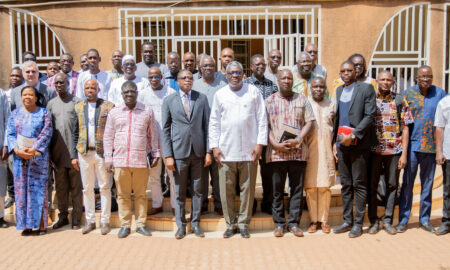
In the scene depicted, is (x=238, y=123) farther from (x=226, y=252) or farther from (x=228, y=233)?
(x=226, y=252)

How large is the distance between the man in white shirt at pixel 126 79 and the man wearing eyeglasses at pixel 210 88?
86 cm

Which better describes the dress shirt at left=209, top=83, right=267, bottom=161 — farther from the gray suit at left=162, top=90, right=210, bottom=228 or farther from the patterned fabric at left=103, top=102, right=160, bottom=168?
the patterned fabric at left=103, top=102, right=160, bottom=168

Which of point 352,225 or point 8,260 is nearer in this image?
point 8,260

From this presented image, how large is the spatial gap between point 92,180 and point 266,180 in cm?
223

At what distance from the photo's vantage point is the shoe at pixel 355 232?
5.05 meters

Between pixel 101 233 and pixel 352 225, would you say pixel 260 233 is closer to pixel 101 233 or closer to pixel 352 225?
pixel 352 225

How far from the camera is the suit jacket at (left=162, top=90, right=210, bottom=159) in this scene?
16.5 ft

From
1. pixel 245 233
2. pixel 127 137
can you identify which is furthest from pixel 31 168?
pixel 245 233

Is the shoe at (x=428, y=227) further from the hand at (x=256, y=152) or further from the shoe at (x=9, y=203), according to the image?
the shoe at (x=9, y=203)

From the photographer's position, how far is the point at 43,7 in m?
8.88

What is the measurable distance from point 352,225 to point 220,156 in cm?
187

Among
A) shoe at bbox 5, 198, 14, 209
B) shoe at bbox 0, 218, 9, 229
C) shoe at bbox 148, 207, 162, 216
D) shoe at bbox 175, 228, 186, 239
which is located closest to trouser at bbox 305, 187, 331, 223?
shoe at bbox 175, 228, 186, 239

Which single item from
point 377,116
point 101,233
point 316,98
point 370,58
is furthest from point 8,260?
point 370,58

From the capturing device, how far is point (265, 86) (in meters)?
5.48
